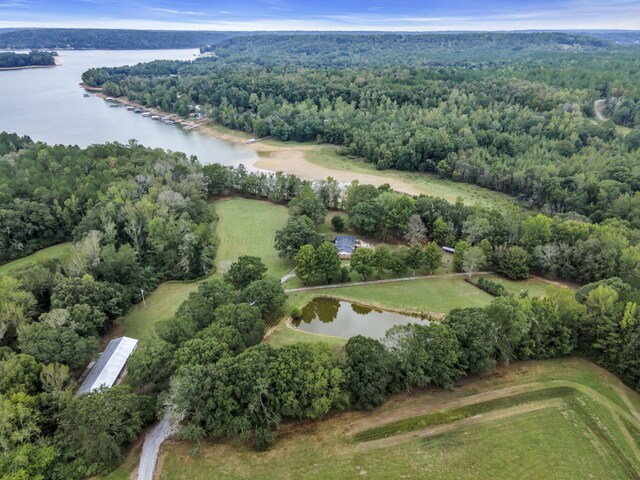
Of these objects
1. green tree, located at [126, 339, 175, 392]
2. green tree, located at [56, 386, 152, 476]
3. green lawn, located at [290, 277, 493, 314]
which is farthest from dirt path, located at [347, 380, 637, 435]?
green tree, located at [56, 386, 152, 476]

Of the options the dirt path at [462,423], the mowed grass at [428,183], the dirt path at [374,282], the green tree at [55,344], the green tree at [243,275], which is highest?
the green tree at [55,344]

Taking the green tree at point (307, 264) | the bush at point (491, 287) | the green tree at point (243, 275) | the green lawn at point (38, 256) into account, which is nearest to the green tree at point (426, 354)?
the bush at point (491, 287)

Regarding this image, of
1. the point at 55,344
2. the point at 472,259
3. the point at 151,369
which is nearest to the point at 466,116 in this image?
the point at 472,259

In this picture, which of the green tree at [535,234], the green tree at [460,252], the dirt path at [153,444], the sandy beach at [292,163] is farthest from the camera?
the sandy beach at [292,163]

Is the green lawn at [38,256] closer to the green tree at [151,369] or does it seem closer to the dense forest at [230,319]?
the dense forest at [230,319]

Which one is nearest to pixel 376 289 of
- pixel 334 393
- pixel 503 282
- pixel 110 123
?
pixel 503 282

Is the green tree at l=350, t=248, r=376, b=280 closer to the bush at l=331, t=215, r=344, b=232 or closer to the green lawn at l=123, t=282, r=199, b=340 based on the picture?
the bush at l=331, t=215, r=344, b=232
